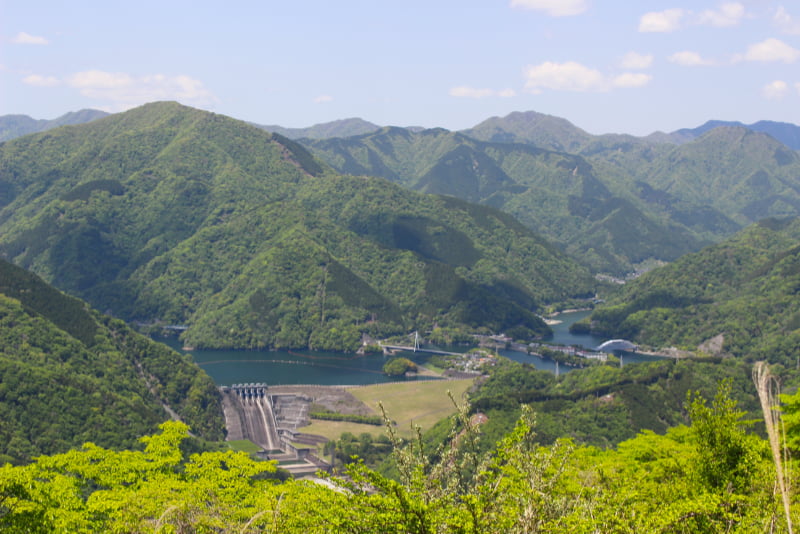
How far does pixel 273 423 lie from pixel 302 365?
47593mm

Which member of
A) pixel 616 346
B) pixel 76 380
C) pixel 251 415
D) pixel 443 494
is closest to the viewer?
pixel 443 494

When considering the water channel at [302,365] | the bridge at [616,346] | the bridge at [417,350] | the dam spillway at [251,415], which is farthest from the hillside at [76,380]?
the bridge at [616,346]

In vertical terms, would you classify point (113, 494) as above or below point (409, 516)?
below

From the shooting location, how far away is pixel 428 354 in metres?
183

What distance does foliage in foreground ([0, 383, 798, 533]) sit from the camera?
59.5 ft

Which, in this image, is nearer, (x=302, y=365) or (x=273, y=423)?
(x=273, y=423)

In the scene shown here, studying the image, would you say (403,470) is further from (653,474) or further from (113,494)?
(653,474)

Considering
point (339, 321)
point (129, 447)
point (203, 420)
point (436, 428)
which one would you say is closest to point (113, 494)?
point (129, 447)

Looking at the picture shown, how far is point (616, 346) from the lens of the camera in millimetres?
189875

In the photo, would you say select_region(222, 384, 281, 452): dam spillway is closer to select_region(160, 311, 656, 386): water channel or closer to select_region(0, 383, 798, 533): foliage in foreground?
select_region(160, 311, 656, 386): water channel

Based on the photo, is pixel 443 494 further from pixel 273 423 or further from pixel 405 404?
pixel 405 404

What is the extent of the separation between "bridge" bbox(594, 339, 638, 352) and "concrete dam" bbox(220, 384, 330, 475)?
87.0m

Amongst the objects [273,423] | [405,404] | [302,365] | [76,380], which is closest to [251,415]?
[273,423]

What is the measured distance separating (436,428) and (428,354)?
256 ft
